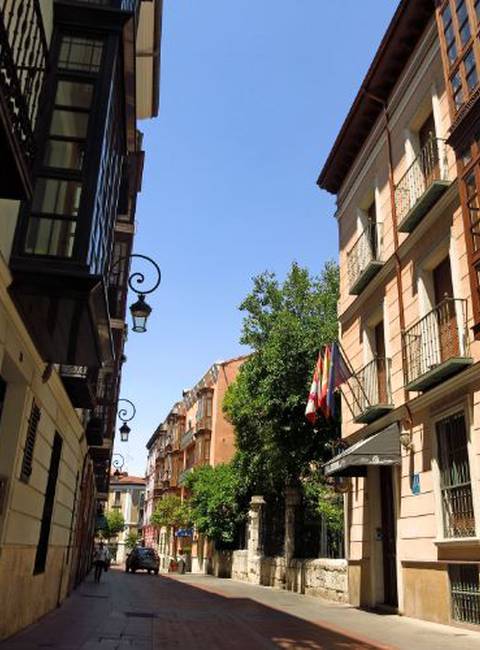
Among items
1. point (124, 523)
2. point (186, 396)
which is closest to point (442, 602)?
point (186, 396)

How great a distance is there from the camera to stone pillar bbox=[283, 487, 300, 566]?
2233 cm

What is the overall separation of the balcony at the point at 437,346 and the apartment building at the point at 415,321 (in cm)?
4

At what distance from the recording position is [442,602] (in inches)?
414

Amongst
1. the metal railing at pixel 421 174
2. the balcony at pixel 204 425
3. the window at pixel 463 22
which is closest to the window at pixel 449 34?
the window at pixel 463 22

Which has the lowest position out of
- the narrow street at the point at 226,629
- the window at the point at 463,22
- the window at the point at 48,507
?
the narrow street at the point at 226,629

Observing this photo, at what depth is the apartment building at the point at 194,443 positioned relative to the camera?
149 feet

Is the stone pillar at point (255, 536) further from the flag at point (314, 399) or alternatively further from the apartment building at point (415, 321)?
the flag at point (314, 399)

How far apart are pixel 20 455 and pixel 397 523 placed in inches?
303

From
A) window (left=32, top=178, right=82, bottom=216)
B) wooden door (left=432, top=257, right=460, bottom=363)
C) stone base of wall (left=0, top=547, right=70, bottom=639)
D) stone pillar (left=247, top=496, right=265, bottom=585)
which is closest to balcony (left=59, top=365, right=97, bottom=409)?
stone base of wall (left=0, top=547, right=70, bottom=639)

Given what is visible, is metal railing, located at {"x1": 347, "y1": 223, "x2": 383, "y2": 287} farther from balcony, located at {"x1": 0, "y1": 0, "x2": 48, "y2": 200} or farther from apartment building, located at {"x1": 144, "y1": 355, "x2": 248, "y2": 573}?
apartment building, located at {"x1": 144, "y1": 355, "x2": 248, "y2": 573}

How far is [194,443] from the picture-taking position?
51.7 m

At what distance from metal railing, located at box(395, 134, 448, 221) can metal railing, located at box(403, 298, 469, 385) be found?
7.94 ft

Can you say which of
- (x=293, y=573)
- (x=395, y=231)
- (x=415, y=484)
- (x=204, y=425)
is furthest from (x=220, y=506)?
(x=395, y=231)

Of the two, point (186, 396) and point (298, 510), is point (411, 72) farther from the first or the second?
point (186, 396)
